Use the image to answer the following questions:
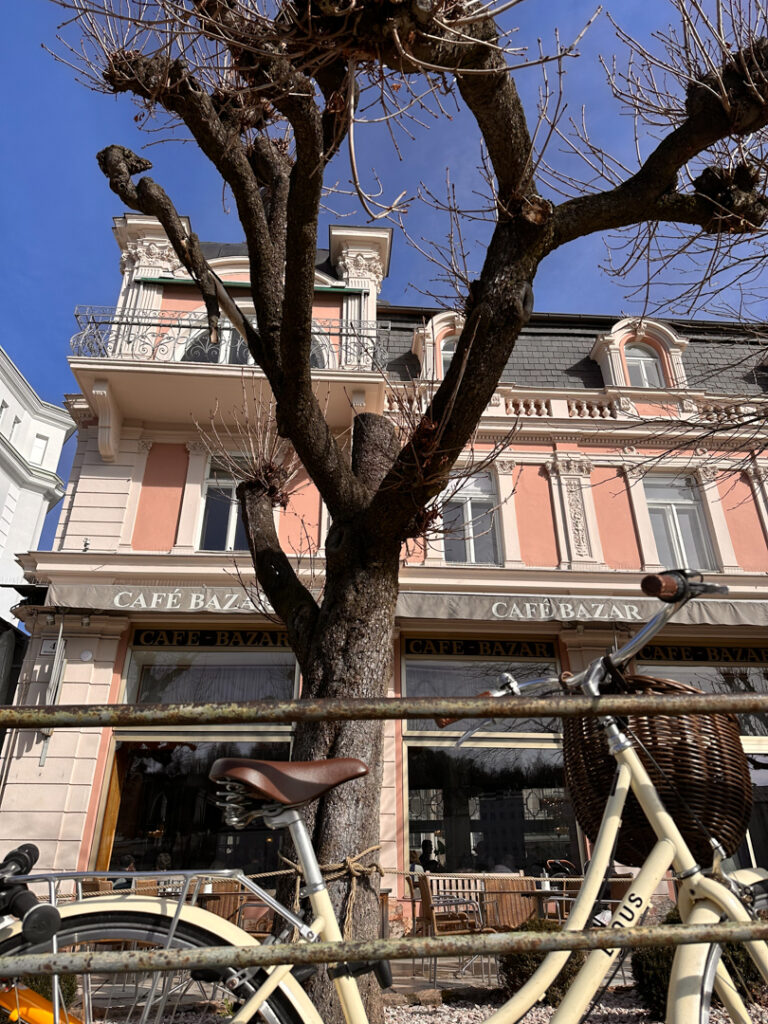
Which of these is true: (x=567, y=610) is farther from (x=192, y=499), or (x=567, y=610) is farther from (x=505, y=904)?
(x=192, y=499)

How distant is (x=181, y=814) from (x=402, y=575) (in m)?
4.53

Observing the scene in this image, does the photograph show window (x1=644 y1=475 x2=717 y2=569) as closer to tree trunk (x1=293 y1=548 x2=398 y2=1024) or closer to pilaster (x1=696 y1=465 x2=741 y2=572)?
pilaster (x1=696 y1=465 x2=741 y2=572)

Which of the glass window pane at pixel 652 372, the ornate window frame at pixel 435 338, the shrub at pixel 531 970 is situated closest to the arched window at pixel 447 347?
the ornate window frame at pixel 435 338

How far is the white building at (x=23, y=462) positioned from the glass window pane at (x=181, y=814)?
2549 centimetres

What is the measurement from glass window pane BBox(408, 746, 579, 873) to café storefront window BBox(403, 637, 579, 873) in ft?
0.04

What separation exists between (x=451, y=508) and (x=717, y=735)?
10.2 m

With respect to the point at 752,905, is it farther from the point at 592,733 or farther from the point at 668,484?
the point at 668,484

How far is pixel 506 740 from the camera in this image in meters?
10.5

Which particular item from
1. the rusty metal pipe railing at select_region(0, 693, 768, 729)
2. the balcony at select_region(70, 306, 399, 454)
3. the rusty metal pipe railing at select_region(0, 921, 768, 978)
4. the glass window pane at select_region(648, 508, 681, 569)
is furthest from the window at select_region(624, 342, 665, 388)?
the rusty metal pipe railing at select_region(0, 921, 768, 978)

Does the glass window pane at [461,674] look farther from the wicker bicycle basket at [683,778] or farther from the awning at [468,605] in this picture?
the wicker bicycle basket at [683,778]

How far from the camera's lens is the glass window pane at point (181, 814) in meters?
9.73

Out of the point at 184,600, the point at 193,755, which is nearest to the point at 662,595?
the point at 184,600

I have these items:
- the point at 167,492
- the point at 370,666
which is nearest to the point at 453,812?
the point at 167,492

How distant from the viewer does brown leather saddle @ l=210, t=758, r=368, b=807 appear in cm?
192
